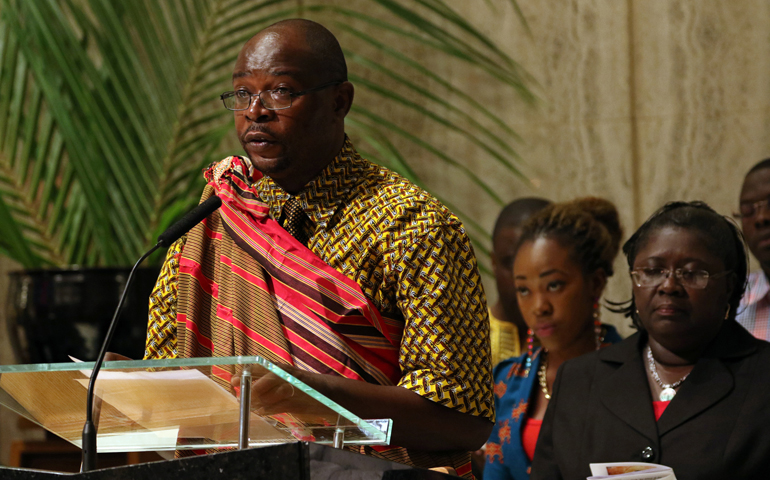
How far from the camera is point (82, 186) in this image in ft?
12.5

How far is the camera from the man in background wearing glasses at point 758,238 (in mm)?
3600

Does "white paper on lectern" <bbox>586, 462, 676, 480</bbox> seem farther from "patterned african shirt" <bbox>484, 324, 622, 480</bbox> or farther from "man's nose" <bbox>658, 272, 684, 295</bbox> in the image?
"patterned african shirt" <bbox>484, 324, 622, 480</bbox>

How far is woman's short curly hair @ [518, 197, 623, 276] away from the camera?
3.62 m

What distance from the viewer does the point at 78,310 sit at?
363 cm

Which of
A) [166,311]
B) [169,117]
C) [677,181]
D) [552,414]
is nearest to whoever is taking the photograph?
[166,311]

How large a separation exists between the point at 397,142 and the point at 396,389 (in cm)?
351

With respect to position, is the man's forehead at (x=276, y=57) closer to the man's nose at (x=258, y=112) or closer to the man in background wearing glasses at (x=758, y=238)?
the man's nose at (x=258, y=112)

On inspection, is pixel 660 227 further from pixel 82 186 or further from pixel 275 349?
pixel 82 186

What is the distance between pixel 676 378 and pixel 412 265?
3.90 ft

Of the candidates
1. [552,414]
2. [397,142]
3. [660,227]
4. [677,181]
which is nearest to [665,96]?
[677,181]

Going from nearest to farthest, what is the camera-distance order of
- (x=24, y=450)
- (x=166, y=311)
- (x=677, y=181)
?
(x=166, y=311), (x=24, y=450), (x=677, y=181)

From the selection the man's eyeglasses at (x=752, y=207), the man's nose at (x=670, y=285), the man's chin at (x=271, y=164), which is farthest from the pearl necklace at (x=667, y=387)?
the man's chin at (x=271, y=164)

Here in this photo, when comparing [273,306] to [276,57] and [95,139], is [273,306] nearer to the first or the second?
[276,57]

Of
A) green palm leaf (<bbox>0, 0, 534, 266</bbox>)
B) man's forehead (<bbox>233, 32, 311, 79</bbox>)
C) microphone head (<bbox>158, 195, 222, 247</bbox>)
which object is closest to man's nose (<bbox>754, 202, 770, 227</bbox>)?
green palm leaf (<bbox>0, 0, 534, 266</bbox>)
